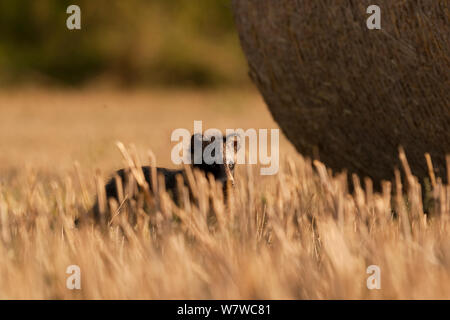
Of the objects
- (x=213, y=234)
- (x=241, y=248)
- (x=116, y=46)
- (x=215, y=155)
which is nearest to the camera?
(x=241, y=248)

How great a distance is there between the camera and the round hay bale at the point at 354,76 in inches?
179

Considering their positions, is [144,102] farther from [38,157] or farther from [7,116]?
[38,157]

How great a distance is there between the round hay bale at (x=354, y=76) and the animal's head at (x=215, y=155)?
3.34 feet

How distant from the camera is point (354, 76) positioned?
16.4 ft

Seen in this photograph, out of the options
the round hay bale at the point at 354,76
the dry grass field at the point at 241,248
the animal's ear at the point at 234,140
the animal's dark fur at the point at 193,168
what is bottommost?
the dry grass field at the point at 241,248

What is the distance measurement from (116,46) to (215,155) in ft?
48.5

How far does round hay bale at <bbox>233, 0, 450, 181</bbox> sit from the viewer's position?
4551mm

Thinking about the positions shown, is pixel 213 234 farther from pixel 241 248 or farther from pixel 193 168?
pixel 193 168

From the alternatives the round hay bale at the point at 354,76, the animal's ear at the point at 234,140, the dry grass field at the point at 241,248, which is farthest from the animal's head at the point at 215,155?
the round hay bale at the point at 354,76

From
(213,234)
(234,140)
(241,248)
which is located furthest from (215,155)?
(241,248)

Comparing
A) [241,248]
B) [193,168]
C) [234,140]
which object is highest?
[234,140]

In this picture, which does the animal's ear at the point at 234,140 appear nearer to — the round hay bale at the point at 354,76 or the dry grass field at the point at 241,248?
the dry grass field at the point at 241,248

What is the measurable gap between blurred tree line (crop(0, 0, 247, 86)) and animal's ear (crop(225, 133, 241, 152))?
14.5 meters
